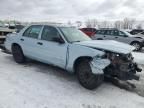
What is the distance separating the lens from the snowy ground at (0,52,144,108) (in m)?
4.62

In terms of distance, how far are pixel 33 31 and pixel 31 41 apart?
389 mm

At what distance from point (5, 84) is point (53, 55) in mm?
1595

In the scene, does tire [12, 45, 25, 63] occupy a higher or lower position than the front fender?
lower

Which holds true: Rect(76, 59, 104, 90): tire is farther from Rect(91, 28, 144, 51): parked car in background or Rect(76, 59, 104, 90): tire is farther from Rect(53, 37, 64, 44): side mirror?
Rect(91, 28, 144, 51): parked car in background

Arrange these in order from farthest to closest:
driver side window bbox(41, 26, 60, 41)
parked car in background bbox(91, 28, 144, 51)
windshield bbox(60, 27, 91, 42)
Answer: parked car in background bbox(91, 28, 144, 51), driver side window bbox(41, 26, 60, 41), windshield bbox(60, 27, 91, 42)

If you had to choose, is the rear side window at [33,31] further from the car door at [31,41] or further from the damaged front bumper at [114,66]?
the damaged front bumper at [114,66]

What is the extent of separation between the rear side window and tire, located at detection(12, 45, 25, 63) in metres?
0.60

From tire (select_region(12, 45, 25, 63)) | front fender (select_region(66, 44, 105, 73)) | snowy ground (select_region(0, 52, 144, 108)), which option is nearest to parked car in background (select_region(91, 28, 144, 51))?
snowy ground (select_region(0, 52, 144, 108))

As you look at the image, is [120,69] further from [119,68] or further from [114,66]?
[114,66]

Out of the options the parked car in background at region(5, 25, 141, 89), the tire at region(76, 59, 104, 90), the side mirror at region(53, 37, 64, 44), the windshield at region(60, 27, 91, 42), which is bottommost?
the tire at region(76, 59, 104, 90)

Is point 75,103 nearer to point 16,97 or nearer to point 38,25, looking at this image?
point 16,97

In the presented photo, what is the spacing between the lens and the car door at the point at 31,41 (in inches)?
279

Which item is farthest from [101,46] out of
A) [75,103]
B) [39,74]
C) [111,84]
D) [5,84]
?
[5,84]

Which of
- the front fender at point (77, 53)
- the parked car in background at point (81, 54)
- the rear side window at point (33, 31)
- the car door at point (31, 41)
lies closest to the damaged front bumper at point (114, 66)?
the parked car in background at point (81, 54)
